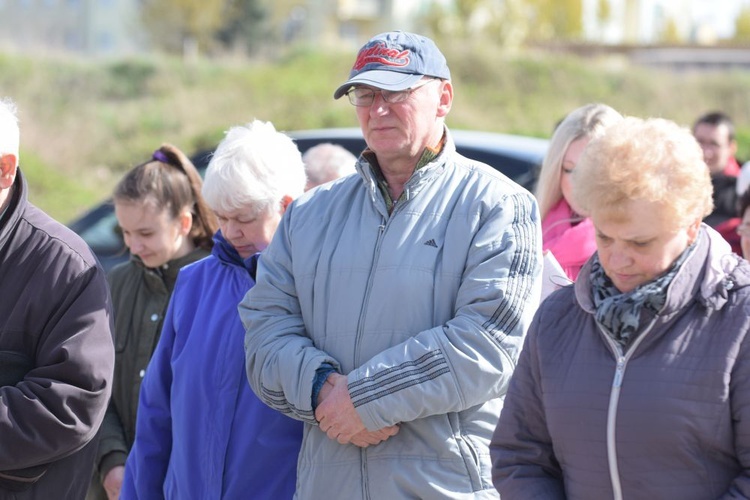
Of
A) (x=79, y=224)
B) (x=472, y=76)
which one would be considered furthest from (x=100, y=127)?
(x=79, y=224)

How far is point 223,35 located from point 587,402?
40034mm

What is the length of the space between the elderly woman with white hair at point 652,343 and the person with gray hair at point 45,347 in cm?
136

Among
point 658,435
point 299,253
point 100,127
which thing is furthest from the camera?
point 100,127

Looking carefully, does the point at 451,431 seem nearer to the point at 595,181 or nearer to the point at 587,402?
the point at 587,402

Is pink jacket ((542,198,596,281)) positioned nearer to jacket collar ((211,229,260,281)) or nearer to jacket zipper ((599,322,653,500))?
A: jacket collar ((211,229,260,281))

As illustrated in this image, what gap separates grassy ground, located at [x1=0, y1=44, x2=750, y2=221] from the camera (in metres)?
20.2

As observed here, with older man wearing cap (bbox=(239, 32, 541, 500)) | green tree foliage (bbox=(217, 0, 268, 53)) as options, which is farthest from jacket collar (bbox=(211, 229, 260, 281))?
green tree foliage (bbox=(217, 0, 268, 53))

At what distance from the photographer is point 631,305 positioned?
7.69ft

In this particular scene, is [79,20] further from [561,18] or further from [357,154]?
[357,154]

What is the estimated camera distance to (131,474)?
11.8 ft

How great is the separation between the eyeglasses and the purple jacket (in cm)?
87

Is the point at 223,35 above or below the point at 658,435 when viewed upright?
below

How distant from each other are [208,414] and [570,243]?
1415 millimetres

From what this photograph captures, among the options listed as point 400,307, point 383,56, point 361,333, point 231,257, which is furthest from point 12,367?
point 383,56
